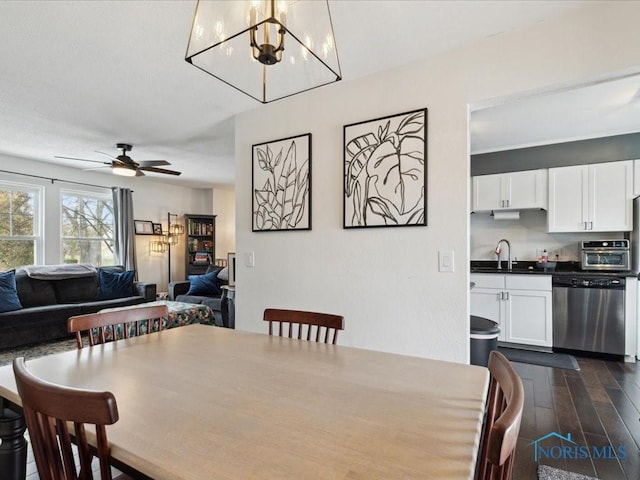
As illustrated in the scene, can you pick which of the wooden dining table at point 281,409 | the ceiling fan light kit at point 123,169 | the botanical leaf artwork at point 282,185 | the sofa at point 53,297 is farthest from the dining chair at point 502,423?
the sofa at point 53,297

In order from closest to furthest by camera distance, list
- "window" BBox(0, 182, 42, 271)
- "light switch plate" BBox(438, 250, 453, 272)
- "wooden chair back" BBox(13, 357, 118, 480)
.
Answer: "wooden chair back" BBox(13, 357, 118, 480) < "light switch plate" BBox(438, 250, 453, 272) < "window" BBox(0, 182, 42, 271)

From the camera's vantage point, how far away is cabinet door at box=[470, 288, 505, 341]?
12.7 feet

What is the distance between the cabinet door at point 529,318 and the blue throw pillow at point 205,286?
4128 millimetres

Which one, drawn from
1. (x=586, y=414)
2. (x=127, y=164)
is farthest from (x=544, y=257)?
(x=127, y=164)

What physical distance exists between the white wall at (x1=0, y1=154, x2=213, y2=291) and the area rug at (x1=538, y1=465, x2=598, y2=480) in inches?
248

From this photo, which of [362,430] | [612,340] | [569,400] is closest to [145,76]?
[362,430]

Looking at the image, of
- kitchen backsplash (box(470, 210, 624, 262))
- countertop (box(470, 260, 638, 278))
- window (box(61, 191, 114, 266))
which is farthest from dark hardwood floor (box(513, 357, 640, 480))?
window (box(61, 191, 114, 266))

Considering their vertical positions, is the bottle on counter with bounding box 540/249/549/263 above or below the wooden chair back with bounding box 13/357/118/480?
above

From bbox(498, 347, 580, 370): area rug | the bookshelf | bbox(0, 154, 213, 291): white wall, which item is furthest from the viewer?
the bookshelf

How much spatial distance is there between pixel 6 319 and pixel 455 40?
5.05 m

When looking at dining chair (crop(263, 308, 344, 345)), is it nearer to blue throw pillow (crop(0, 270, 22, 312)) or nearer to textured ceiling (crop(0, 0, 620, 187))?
textured ceiling (crop(0, 0, 620, 187))

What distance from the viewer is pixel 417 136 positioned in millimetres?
2191

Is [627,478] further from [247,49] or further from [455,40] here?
[247,49]

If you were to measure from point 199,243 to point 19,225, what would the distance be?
2.98m
